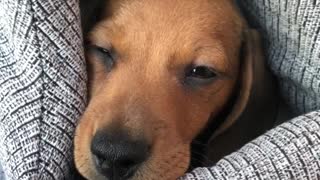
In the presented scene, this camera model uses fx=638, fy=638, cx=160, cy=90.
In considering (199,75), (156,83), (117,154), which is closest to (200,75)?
(199,75)

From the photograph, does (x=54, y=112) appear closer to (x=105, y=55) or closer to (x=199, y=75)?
(x=105, y=55)

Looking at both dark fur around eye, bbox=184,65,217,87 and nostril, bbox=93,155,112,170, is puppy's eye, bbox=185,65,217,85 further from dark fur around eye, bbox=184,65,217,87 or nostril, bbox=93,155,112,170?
nostril, bbox=93,155,112,170

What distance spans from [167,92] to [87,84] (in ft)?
0.73

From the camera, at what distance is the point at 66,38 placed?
1.60 meters

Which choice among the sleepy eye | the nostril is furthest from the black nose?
the sleepy eye

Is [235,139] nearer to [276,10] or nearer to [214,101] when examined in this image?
[214,101]

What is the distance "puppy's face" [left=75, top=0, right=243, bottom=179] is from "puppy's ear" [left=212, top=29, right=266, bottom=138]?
43 millimetres

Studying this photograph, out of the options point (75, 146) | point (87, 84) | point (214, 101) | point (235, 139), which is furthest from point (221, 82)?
point (75, 146)

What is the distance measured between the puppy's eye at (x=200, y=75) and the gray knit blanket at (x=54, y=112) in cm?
30

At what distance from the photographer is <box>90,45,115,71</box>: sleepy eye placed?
1761 millimetres

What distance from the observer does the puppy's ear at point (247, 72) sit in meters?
1.93

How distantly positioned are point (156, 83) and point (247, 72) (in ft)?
1.24

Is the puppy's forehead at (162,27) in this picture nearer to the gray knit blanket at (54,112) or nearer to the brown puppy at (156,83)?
the brown puppy at (156,83)

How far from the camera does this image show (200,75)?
70.5 inches
